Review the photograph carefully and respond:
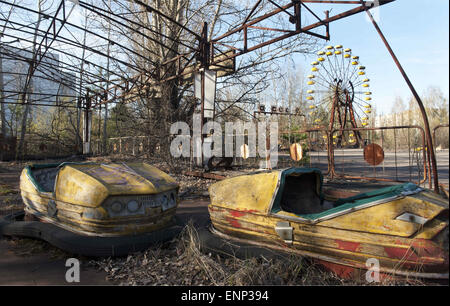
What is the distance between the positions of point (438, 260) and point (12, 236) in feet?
12.5

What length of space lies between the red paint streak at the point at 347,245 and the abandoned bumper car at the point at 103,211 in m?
1.54

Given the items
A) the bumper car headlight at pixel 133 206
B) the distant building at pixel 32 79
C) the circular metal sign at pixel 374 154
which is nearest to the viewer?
the bumper car headlight at pixel 133 206

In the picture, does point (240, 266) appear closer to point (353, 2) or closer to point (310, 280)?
point (310, 280)

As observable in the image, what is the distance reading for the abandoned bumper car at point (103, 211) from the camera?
2.37 metres

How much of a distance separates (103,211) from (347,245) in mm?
1980

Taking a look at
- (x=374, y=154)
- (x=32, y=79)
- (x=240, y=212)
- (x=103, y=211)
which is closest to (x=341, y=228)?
(x=240, y=212)

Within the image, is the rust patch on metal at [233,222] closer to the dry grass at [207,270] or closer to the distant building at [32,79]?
the dry grass at [207,270]

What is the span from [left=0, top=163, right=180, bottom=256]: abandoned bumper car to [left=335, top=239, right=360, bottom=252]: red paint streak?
5.07 ft

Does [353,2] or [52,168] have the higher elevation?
[353,2]

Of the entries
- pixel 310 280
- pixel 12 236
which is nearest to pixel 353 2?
pixel 310 280

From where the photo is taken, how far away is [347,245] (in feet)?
6.30

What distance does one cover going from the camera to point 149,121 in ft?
28.7

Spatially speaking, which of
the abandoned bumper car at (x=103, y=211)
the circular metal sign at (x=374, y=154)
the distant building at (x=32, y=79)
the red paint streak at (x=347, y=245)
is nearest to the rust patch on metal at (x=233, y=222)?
the abandoned bumper car at (x=103, y=211)
